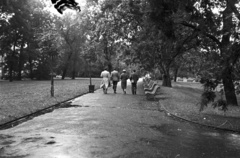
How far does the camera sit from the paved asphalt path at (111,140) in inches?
210

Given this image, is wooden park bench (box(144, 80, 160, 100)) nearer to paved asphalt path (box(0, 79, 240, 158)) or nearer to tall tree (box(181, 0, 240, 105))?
tall tree (box(181, 0, 240, 105))

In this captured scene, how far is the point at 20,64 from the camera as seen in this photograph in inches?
Result: 2153

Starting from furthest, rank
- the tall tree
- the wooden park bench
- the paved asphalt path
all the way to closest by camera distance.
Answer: the wooden park bench → the tall tree → the paved asphalt path

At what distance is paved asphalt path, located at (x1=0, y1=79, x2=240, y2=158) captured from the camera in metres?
5.34

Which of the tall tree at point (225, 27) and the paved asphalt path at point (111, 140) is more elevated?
the tall tree at point (225, 27)

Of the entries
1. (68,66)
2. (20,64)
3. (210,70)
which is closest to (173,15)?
(210,70)

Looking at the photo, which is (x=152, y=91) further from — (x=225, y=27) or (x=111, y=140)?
(x=111, y=140)

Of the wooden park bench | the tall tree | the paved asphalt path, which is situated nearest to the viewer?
the paved asphalt path

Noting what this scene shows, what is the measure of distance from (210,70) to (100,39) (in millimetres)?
11992

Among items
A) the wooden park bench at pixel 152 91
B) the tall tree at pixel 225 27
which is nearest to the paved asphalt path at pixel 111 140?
the tall tree at pixel 225 27

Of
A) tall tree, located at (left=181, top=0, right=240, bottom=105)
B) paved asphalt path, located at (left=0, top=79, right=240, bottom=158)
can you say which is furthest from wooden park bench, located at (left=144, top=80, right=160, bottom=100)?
paved asphalt path, located at (left=0, top=79, right=240, bottom=158)

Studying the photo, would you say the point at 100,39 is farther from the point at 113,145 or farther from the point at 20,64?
the point at 20,64

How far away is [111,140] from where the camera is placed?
637 cm

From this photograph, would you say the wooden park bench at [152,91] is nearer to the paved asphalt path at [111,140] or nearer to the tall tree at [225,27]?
the tall tree at [225,27]
